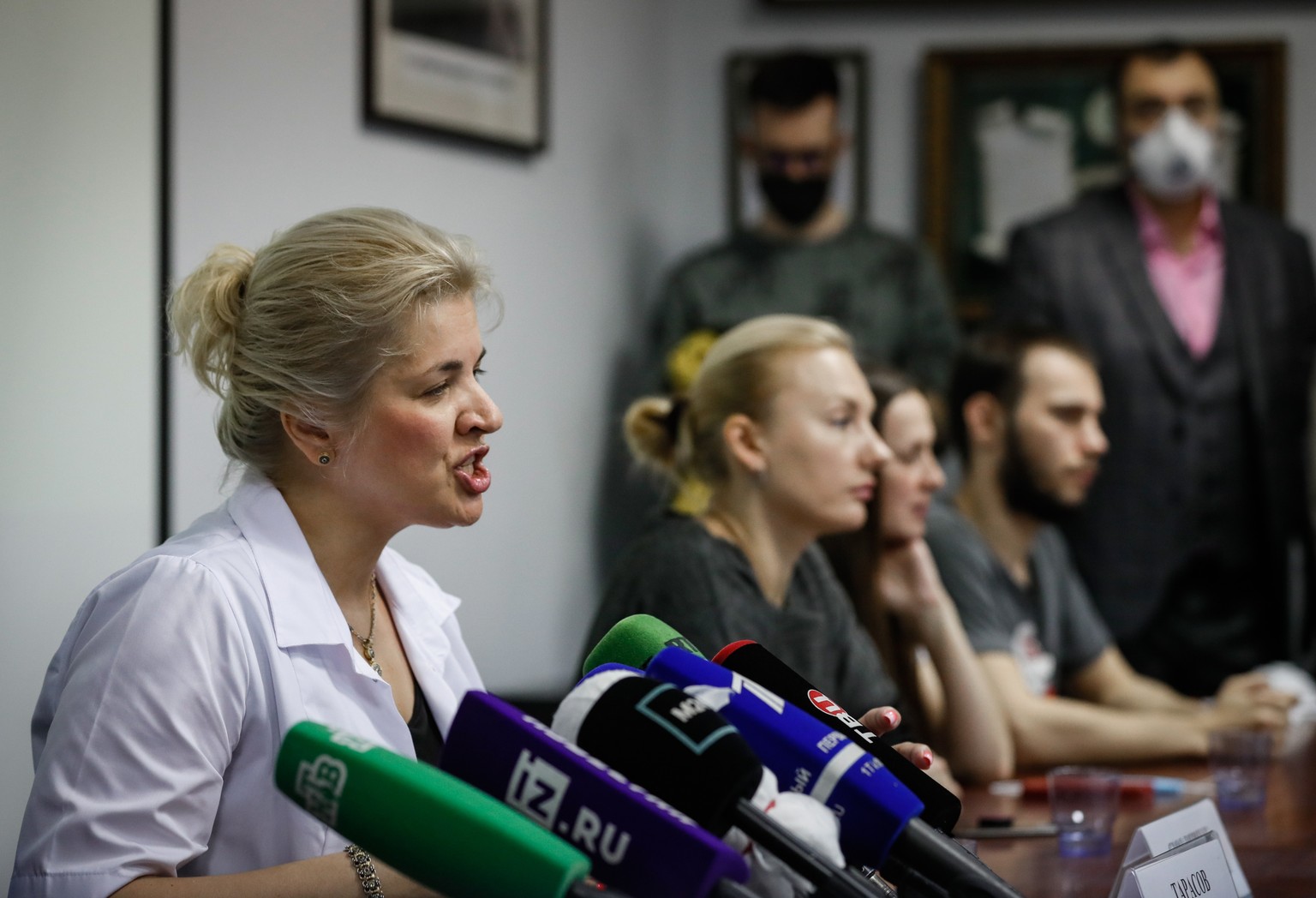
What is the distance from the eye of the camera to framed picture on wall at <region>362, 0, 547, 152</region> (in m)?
2.54

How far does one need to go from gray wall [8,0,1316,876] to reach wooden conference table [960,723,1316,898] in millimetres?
1142

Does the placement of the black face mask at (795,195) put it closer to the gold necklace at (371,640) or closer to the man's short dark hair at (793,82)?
the man's short dark hair at (793,82)

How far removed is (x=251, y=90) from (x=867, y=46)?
2124 mm

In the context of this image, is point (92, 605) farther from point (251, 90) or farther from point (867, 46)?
point (867, 46)

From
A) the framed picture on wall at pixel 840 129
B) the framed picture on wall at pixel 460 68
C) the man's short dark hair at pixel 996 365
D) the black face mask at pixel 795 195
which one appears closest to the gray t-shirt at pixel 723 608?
the man's short dark hair at pixel 996 365

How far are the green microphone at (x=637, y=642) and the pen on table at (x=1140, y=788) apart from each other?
1009 millimetres

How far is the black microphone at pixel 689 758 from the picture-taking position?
0.74 m

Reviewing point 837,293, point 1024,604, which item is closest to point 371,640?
point 1024,604

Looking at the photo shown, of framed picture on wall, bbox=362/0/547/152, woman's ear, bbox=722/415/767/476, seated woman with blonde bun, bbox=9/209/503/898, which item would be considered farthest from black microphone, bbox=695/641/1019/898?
framed picture on wall, bbox=362/0/547/152

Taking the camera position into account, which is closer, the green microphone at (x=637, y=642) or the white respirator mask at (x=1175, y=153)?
the green microphone at (x=637, y=642)

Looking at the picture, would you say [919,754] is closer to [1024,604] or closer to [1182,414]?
[1024,604]

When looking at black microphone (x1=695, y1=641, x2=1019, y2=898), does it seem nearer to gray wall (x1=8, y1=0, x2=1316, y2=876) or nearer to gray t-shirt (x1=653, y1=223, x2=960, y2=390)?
gray wall (x1=8, y1=0, x2=1316, y2=876)

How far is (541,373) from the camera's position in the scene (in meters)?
3.11

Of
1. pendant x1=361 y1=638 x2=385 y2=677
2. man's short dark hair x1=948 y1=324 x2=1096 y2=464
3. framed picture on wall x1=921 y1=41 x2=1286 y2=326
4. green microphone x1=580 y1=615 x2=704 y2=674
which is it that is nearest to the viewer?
green microphone x1=580 y1=615 x2=704 y2=674
